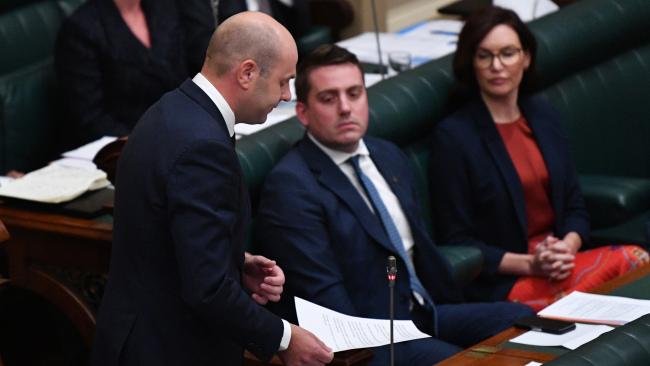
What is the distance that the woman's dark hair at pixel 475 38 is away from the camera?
4324 millimetres

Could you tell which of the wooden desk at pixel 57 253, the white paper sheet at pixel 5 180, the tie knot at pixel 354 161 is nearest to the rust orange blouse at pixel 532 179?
the tie knot at pixel 354 161

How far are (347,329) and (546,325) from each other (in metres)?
0.52

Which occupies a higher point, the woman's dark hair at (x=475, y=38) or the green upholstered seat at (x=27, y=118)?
the woman's dark hair at (x=475, y=38)

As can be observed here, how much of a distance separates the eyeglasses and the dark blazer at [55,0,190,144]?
1106 millimetres

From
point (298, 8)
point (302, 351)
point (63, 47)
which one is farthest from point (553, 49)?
point (302, 351)

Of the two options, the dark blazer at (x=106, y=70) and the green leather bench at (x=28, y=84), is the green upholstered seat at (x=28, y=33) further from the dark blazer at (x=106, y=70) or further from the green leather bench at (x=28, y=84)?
the dark blazer at (x=106, y=70)

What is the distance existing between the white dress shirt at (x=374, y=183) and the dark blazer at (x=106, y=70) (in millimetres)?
1095

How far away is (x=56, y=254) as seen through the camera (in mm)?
3719

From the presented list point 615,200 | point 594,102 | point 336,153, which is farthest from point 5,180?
point 594,102

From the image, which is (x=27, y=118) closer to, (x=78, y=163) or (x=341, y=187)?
(x=78, y=163)

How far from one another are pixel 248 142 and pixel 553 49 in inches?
62.6

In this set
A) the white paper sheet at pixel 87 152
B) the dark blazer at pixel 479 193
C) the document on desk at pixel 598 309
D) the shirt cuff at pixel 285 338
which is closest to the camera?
the shirt cuff at pixel 285 338

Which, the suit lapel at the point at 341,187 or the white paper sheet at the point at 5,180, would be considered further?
the white paper sheet at the point at 5,180

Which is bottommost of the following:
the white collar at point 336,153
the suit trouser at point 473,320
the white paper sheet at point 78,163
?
the suit trouser at point 473,320
